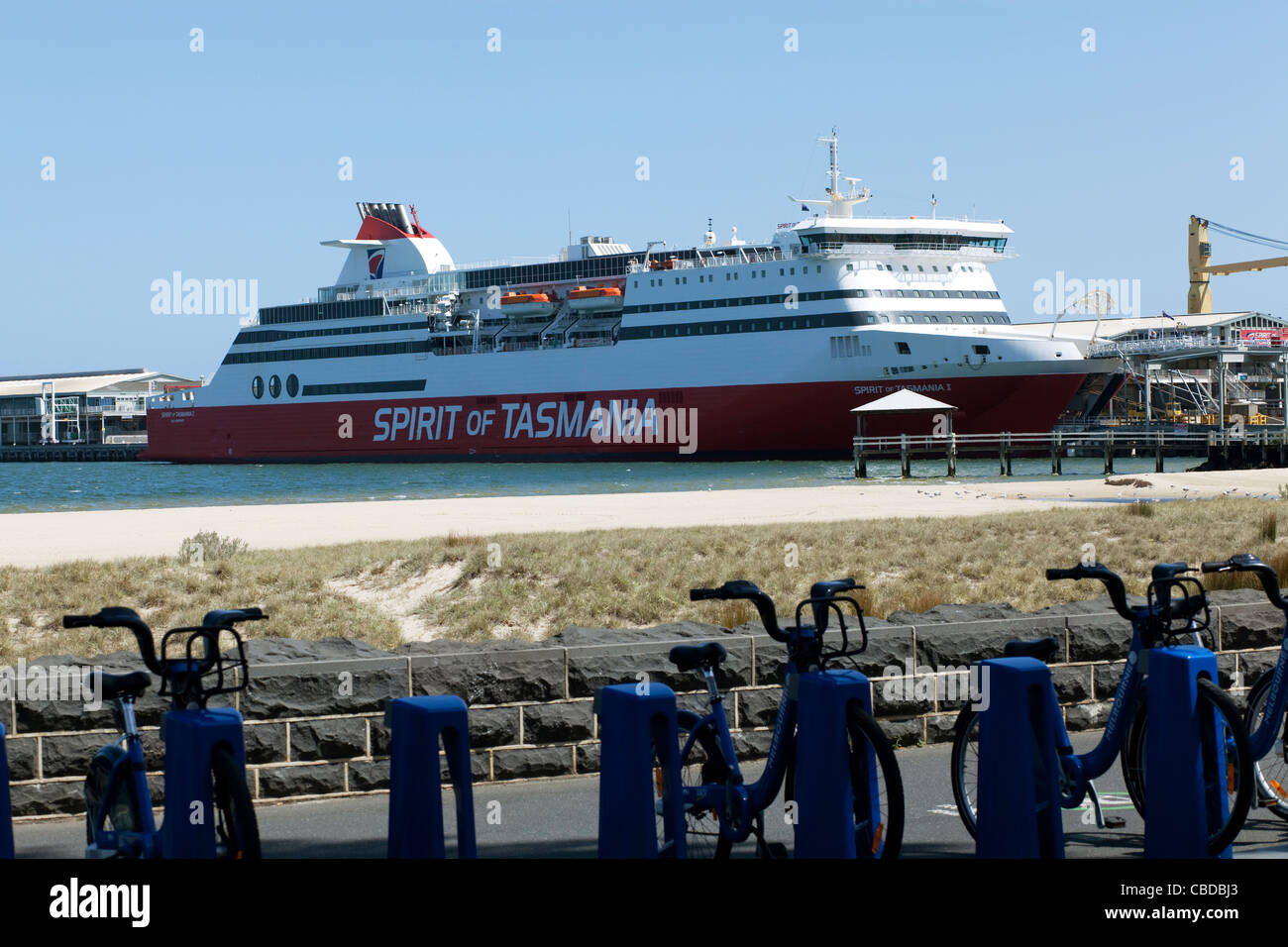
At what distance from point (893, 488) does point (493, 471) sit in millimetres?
27222

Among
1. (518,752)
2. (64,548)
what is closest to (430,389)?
(64,548)

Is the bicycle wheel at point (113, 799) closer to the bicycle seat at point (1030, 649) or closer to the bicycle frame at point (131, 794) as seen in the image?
the bicycle frame at point (131, 794)

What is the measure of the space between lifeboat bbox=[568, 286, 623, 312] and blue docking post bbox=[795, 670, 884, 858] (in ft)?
210

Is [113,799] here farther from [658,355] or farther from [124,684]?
[658,355]

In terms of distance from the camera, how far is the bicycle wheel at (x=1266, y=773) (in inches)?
244

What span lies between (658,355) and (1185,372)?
125ft

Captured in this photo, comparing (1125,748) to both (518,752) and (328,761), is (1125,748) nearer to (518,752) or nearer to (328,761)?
(518,752)

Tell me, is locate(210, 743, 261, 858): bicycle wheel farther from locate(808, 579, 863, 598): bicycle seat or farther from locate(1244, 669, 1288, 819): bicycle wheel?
locate(1244, 669, 1288, 819): bicycle wheel

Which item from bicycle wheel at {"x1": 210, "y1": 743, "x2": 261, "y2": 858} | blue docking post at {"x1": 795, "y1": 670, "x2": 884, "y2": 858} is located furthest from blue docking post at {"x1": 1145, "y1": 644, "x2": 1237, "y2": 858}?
bicycle wheel at {"x1": 210, "y1": 743, "x2": 261, "y2": 858}

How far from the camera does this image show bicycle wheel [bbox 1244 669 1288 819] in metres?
6.20

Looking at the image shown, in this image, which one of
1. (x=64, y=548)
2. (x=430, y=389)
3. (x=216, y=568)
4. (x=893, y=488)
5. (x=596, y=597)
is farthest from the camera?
(x=430, y=389)

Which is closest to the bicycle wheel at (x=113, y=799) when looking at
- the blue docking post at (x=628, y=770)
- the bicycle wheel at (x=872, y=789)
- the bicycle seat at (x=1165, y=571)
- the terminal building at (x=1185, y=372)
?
the blue docking post at (x=628, y=770)

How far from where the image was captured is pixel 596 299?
68.9 metres
